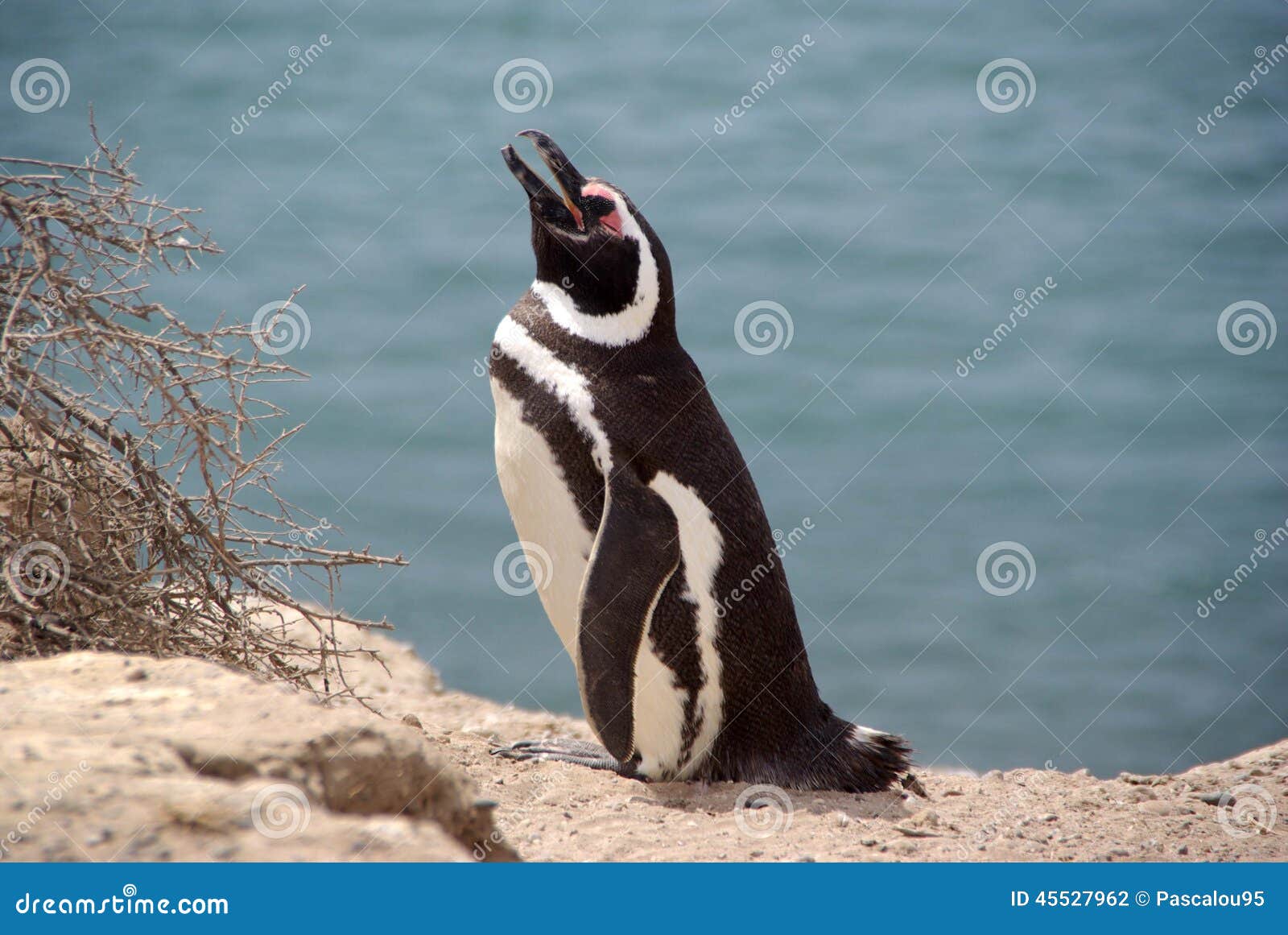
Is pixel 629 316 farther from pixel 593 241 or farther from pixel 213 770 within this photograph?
pixel 213 770

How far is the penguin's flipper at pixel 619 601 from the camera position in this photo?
2957 millimetres

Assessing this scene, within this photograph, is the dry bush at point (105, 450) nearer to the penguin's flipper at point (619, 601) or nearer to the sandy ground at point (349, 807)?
the penguin's flipper at point (619, 601)

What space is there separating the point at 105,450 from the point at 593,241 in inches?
54.3

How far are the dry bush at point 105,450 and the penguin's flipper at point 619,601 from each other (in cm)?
53

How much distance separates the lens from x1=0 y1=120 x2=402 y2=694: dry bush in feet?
8.30

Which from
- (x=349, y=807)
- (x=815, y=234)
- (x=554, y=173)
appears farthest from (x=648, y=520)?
(x=815, y=234)

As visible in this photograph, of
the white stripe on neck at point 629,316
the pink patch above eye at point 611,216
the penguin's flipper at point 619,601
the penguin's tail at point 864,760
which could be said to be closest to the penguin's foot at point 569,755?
the penguin's flipper at point 619,601

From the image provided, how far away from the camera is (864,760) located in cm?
318

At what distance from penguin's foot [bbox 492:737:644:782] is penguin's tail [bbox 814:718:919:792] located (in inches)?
20.7

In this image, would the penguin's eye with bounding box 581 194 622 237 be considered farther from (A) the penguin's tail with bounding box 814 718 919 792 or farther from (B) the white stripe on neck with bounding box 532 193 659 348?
(A) the penguin's tail with bounding box 814 718 919 792

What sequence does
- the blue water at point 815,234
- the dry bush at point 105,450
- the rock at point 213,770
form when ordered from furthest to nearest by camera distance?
the blue water at point 815,234 < the dry bush at point 105,450 < the rock at point 213,770

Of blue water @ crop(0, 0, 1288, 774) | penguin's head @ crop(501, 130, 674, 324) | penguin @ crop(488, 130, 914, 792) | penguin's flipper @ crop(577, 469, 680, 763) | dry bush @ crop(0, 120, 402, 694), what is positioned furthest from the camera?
blue water @ crop(0, 0, 1288, 774)

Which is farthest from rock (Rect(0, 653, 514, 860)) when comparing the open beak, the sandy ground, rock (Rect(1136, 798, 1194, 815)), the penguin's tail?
rock (Rect(1136, 798, 1194, 815))

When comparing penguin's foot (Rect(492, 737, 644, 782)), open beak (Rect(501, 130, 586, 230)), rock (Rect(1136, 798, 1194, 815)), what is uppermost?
open beak (Rect(501, 130, 586, 230))
